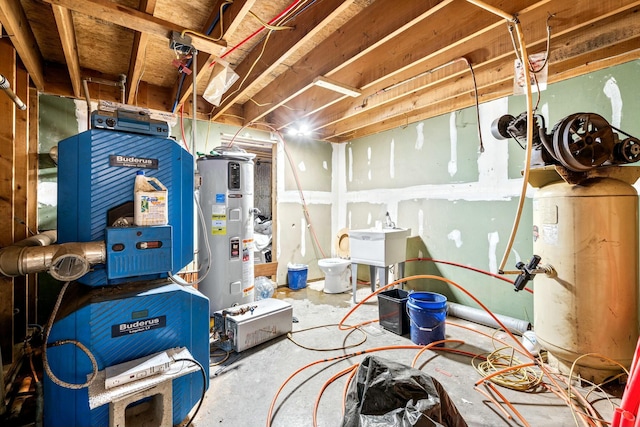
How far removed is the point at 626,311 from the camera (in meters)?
1.70

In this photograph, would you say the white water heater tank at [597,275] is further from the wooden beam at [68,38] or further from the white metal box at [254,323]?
the wooden beam at [68,38]

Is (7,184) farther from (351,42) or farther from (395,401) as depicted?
(395,401)

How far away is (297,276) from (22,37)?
328cm

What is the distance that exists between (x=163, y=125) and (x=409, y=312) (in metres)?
2.22

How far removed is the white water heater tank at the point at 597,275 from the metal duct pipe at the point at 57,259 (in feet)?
8.45

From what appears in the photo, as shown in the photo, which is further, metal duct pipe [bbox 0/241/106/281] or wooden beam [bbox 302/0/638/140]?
wooden beam [bbox 302/0/638/140]

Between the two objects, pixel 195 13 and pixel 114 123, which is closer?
pixel 114 123

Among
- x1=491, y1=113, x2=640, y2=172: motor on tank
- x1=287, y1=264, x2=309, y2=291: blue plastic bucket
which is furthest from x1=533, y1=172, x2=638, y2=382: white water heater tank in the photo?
x1=287, y1=264, x2=309, y2=291: blue plastic bucket

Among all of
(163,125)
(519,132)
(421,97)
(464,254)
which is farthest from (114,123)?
(464,254)

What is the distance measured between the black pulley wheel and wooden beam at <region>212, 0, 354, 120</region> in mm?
1403

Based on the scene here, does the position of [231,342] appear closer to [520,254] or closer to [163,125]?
[163,125]

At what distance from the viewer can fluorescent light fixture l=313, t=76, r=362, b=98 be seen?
2363 millimetres

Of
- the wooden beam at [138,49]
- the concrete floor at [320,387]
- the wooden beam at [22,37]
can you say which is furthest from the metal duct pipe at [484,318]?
the wooden beam at [22,37]

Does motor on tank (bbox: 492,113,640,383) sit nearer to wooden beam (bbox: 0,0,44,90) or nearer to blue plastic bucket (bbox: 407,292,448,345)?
blue plastic bucket (bbox: 407,292,448,345)
